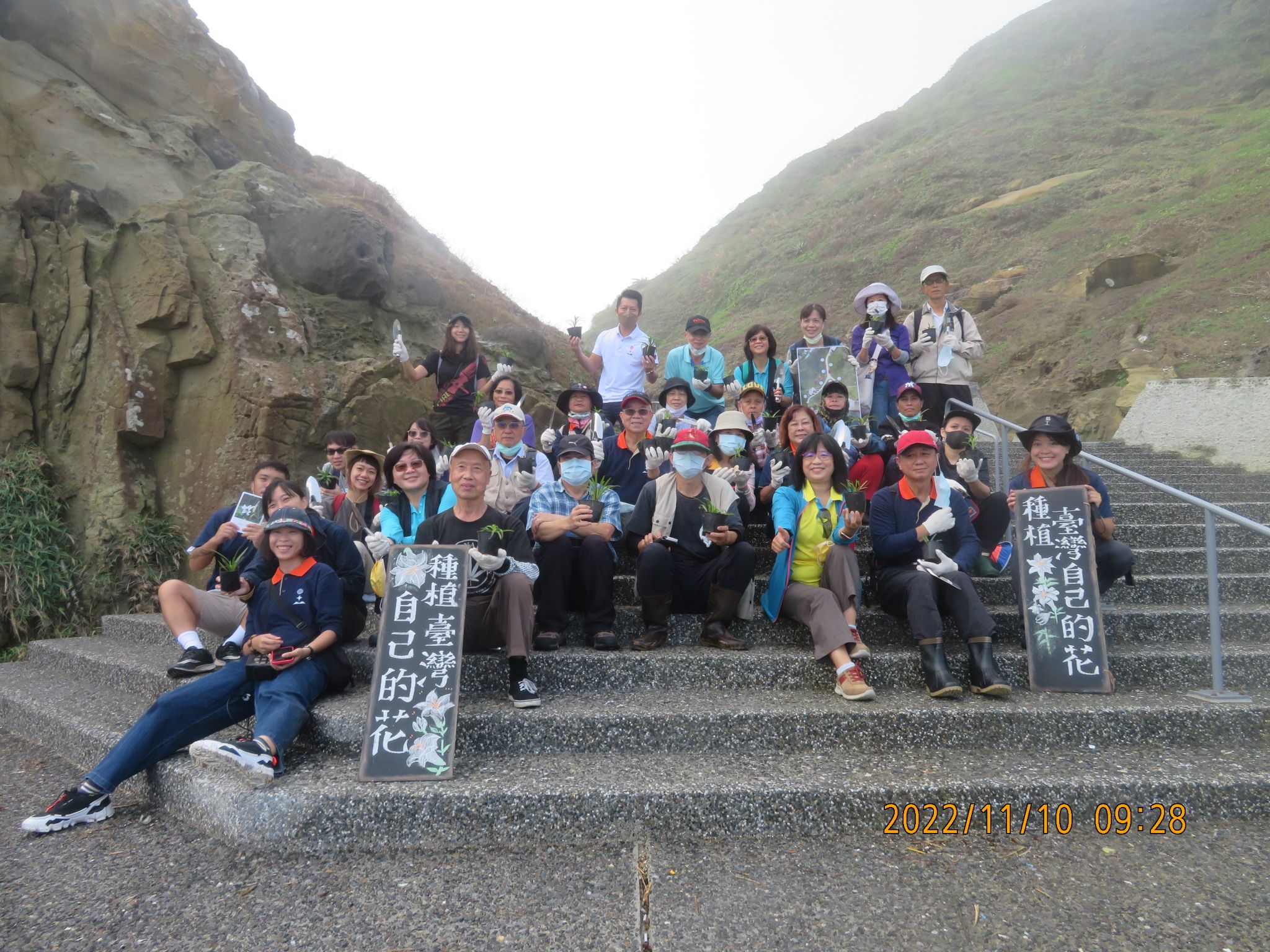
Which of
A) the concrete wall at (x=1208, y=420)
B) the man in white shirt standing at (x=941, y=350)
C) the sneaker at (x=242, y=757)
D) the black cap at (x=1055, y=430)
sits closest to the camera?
the sneaker at (x=242, y=757)

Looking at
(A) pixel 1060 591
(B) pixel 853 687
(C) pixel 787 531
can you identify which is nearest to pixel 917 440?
(C) pixel 787 531

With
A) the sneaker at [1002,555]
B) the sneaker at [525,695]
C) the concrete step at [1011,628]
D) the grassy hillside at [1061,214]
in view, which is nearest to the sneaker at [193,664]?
the sneaker at [525,695]

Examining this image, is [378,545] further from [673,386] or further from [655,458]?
[673,386]

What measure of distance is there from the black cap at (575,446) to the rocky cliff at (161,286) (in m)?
4.13

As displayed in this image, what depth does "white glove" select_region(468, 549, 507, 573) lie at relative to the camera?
375cm

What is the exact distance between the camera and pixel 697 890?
8.75 ft

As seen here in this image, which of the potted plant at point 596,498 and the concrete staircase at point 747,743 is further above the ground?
the potted plant at point 596,498

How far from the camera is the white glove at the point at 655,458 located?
4918mm

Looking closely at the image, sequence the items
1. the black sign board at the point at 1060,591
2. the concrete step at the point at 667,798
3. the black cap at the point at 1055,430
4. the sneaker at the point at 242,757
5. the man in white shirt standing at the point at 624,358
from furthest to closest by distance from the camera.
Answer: the man in white shirt standing at the point at 624,358
the black cap at the point at 1055,430
the black sign board at the point at 1060,591
the sneaker at the point at 242,757
the concrete step at the point at 667,798

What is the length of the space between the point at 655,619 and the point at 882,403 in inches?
139

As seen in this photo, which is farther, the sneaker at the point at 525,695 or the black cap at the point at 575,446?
the black cap at the point at 575,446

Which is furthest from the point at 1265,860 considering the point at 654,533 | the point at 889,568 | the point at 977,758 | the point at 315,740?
the point at 315,740

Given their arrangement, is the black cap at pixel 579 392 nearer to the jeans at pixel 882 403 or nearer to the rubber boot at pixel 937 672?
the jeans at pixel 882 403
